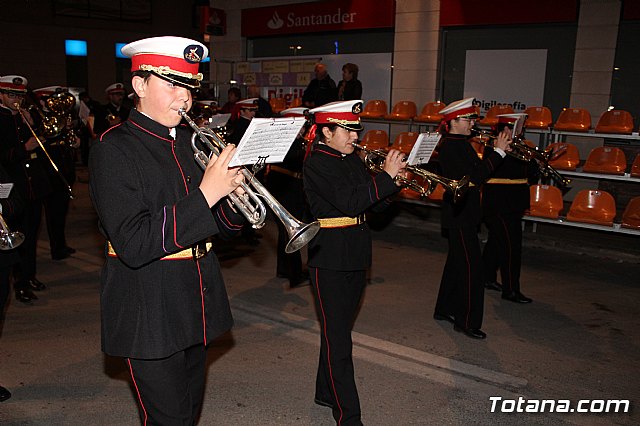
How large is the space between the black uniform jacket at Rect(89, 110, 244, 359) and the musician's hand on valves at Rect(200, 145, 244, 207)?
43mm

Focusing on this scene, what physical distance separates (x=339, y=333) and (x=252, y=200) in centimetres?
132

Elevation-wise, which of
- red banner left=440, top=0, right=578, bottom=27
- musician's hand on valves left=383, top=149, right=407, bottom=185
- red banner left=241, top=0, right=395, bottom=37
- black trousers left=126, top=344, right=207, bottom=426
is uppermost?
red banner left=241, top=0, right=395, bottom=37

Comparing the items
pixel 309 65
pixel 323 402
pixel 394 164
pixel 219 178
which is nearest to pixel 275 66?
pixel 309 65

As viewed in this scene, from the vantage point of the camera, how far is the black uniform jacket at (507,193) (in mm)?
6555

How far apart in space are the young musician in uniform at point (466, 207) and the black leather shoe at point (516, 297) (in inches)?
46.9

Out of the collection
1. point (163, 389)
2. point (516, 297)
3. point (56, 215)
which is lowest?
point (516, 297)

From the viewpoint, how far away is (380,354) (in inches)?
205

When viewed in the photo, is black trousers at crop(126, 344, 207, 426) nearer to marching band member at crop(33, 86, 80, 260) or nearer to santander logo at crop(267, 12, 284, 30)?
marching band member at crop(33, 86, 80, 260)

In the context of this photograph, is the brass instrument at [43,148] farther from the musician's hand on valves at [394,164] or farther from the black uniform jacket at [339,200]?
the musician's hand on valves at [394,164]

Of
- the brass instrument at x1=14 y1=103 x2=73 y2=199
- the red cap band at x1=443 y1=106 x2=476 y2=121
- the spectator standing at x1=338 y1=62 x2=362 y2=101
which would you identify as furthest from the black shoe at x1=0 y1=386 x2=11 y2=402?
the spectator standing at x1=338 y1=62 x2=362 y2=101

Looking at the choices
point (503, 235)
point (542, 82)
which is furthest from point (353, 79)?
point (503, 235)

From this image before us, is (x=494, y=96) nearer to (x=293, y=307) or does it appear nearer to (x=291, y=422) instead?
(x=293, y=307)

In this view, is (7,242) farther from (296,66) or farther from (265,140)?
(296,66)

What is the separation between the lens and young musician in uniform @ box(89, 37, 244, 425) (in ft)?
7.85
